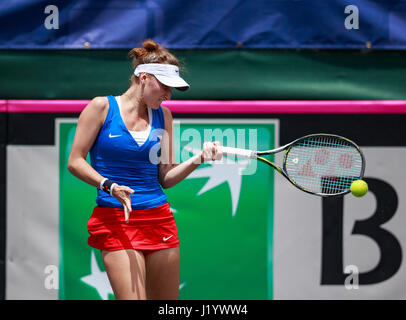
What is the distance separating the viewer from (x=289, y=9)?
163 inches

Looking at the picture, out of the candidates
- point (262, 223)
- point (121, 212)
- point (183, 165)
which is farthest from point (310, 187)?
point (121, 212)

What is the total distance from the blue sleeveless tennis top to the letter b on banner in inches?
65.1

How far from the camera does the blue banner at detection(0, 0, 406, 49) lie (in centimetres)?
414

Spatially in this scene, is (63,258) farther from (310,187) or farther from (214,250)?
(310,187)

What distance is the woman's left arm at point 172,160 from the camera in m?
2.91

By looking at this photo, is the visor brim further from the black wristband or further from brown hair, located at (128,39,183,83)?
the black wristband

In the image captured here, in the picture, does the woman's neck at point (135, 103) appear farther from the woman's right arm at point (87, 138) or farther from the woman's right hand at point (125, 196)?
the woman's right hand at point (125, 196)

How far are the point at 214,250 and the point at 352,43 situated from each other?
161 centimetres

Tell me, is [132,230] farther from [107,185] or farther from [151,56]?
[151,56]

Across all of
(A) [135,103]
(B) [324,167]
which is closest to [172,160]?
(A) [135,103]

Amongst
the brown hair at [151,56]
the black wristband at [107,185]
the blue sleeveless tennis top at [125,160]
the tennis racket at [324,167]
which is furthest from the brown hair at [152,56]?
the tennis racket at [324,167]

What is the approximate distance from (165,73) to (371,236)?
6.67 feet

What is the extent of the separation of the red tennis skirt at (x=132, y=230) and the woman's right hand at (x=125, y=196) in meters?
0.13
